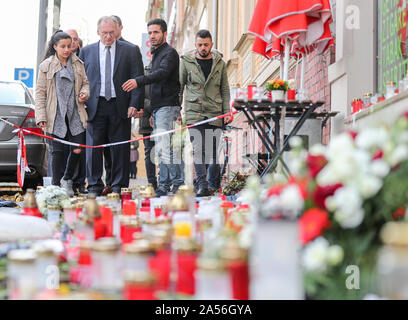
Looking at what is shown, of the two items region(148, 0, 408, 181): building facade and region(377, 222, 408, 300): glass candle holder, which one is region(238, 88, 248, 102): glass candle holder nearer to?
region(148, 0, 408, 181): building facade

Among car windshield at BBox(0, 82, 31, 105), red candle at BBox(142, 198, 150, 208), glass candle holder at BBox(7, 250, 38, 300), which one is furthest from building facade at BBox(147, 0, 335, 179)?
glass candle holder at BBox(7, 250, 38, 300)

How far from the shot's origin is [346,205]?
1604 millimetres

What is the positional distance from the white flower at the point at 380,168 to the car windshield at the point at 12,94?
6818 millimetres

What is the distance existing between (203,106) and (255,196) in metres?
5.19

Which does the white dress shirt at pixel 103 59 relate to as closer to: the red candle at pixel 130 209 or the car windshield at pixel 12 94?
the car windshield at pixel 12 94

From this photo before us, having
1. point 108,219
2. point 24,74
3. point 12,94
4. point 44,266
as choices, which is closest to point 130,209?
point 108,219

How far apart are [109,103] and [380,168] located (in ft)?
17.6

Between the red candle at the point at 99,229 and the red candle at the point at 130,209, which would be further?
the red candle at the point at 130,209

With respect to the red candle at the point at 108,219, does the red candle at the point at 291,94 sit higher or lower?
higher

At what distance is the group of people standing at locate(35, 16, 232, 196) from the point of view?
22.0ft

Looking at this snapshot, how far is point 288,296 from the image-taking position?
62.4 inches

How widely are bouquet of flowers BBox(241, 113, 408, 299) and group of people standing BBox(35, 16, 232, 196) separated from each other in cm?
484

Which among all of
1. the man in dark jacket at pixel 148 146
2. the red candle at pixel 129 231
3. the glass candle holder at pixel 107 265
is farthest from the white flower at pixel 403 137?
the man in dark jacket at pixel 148 146

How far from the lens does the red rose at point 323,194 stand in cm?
178
